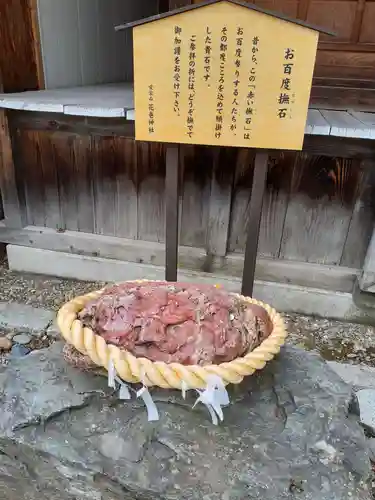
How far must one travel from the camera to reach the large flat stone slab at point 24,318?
3.39 meters

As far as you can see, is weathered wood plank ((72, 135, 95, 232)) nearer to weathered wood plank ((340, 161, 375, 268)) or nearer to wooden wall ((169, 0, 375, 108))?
wooden wall ((169, 0, 375, 108))

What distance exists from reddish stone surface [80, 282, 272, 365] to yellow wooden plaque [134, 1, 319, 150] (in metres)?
1.13

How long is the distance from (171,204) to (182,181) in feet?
2.49

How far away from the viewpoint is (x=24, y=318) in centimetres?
349

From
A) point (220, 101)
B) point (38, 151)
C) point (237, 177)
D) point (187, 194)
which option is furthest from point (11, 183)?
point (220, 101)

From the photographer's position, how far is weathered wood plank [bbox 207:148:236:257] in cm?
333

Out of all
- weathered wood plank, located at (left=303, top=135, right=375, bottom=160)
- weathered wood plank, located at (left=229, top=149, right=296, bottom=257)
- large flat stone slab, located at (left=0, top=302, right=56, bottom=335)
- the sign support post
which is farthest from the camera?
large flat stone slab, located at (left=0, top=302, right=56, bottom=335)

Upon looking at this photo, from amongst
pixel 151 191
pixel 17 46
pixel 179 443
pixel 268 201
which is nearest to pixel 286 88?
pixel 268 201

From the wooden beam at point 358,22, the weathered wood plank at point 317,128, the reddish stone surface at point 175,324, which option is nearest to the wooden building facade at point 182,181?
the wooden beam at point 358,22

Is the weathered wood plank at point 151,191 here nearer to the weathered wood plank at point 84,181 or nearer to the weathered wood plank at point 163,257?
the weathered wood plank at point 163,257

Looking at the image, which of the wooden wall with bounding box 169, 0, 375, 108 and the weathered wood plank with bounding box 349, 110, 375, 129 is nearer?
the weathered wood plank with bounding box 349, 110, 375, 129

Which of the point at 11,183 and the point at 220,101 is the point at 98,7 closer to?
the point at 11,183

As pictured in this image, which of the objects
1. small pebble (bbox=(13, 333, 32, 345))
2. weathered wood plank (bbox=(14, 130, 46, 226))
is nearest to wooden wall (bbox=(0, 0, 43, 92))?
weathered wood plank (bbox=(14, 130, 46, 226))

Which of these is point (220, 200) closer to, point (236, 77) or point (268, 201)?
point (268, 201)
